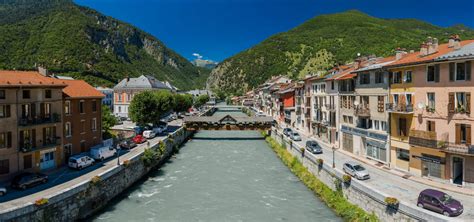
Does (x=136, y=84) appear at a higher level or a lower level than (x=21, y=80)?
higher

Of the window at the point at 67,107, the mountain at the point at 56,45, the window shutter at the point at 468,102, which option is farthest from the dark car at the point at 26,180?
the mountain at the point at 56,45

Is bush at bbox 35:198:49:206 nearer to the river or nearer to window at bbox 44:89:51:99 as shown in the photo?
the river

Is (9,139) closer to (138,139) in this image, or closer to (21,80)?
(21,80)

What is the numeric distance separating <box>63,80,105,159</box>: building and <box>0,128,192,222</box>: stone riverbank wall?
8488 millimetres

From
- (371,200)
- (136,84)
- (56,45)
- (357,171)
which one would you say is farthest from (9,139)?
(56,45)

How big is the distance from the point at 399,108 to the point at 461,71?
25.7 ft

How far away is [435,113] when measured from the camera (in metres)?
31.2

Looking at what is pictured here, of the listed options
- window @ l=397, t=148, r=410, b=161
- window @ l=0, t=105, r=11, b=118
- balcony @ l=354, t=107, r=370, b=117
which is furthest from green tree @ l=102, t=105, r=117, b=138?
window @ l=397, t=148, r=410, b=161

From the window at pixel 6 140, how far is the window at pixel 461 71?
42.6 metres

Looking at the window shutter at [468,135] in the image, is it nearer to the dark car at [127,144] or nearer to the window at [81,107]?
the dark car at [127,144]

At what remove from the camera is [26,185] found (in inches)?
1103

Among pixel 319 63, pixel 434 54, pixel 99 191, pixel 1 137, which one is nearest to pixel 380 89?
pixel 434 54

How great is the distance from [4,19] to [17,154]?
18753 cm

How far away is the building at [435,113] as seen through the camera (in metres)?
28.5
